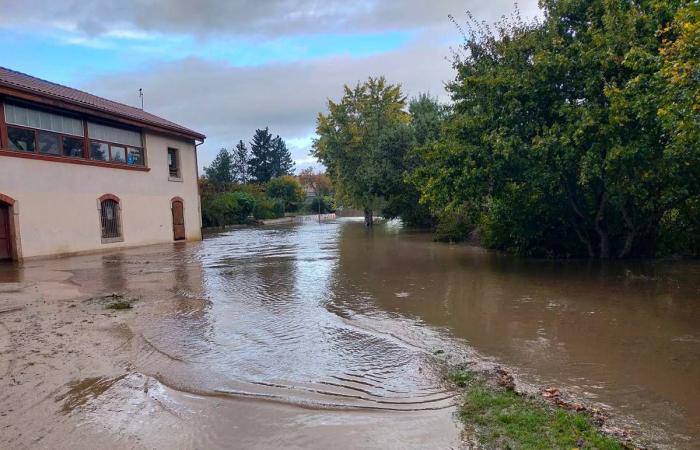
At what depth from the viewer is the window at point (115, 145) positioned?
19891mm

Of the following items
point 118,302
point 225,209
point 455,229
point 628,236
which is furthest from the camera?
point 225,209

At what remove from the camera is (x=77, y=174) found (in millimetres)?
18828

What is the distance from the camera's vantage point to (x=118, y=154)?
21188 millimetres

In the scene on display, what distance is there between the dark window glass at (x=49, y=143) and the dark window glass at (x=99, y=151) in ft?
5.30

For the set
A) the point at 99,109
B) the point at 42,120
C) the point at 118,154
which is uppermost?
the point at 99,109

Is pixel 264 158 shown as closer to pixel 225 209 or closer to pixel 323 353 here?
pixel 225 209

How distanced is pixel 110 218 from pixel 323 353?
58.2 feet

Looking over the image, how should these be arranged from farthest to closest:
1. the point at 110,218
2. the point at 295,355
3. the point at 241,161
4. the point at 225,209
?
the point at 241,161
the point at 225,209
the point at 110,218
the point at 295,355

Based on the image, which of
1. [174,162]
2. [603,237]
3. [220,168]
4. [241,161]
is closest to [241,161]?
[241,161]

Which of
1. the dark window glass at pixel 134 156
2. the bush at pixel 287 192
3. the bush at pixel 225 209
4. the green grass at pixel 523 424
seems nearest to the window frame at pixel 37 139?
the dark window glass at pixel 134 156

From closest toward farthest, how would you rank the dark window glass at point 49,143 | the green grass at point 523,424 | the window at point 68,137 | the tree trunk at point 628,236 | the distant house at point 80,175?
1. the green grass at point 523,424
2. the tree trunk at point 628,236
3. the distant house at point 80,175
4. the window at point 68,137
5. the dark window glass at point 49,143

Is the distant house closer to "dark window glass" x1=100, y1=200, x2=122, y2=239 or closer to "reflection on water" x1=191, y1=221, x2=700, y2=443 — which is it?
"dark window glass" x1=100, y1=200, x2=122, y2=239

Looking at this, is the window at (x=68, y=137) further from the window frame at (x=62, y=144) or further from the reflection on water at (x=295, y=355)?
the reflection on water at (x=295, y=355)

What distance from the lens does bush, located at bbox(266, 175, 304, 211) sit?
66.3 metres
